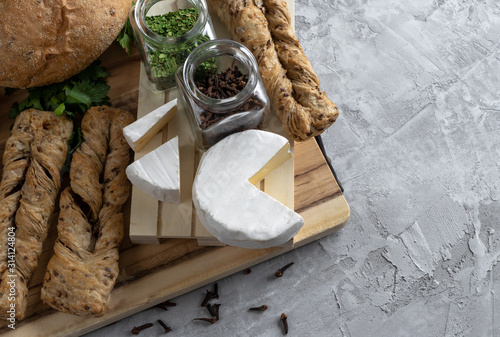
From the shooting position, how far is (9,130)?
2568mm

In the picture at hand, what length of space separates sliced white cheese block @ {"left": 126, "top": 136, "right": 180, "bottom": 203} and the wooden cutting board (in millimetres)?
269

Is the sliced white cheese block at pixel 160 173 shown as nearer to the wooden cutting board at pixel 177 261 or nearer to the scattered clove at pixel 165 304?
the wooden cutting board at pixel 177 261

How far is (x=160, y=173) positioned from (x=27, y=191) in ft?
1.95

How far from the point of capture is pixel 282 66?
7.77 feet

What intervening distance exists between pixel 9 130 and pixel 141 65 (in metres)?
0.69

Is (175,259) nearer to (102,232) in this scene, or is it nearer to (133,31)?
(102,232)

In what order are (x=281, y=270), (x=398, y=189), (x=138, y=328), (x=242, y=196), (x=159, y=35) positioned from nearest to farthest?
(x=242, y=196) < (x=159, y=35) < (x=138, y=328) < (x=281, y=270) < (x=398, y=189)

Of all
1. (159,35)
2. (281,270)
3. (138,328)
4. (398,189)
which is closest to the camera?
(159,35)

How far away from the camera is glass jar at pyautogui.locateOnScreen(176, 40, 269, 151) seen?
211cm

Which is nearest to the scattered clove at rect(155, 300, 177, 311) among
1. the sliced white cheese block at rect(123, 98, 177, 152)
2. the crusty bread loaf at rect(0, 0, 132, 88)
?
the sliced white cheese block at rect(123, 98, 177, 152)

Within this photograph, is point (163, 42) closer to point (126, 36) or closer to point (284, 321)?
point (126, 36)

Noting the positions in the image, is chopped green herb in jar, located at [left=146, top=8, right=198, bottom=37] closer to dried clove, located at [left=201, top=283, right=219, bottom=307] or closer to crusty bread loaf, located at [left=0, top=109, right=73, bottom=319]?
crusty bread loaf, located at [left=0, top=109, right=73, bottom=319]

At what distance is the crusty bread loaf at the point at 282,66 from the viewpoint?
7.42 ft

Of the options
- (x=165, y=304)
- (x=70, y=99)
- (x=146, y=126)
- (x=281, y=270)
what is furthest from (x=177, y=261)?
(x=70, y=99)
